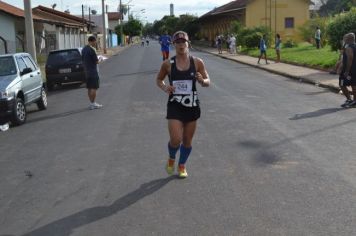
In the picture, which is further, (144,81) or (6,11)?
(6,11)

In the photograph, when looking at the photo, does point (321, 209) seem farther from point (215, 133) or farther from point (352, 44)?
point (352, 44)

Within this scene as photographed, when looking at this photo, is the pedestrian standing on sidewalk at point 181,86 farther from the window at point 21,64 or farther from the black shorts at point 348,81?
the black shorts at point 348,81

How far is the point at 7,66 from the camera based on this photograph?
42.1ft

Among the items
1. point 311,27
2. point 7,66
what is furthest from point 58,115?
point 311,27

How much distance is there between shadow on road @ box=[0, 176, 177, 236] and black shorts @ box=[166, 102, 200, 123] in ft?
2.58

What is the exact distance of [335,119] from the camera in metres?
11.2

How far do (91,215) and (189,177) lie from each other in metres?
1.70

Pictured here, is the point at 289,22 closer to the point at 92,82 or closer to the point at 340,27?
the point at 340,27

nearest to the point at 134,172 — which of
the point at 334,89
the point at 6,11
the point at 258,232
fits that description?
the point at 258,232

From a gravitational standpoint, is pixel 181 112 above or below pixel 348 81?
above

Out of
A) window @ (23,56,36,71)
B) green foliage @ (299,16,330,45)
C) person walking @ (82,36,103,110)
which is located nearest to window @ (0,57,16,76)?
window @ (23,56,36,71)

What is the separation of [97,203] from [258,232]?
181cm

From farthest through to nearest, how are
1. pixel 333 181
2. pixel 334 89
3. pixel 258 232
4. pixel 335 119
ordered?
1. pixel 334 89
2. pixel 335 119
3. pixel 333 181
4. pixel 258 232

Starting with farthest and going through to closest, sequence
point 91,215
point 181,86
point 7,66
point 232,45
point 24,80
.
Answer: point 232,45, point 7,66, point 24,80, point 181,86, point 91,215
